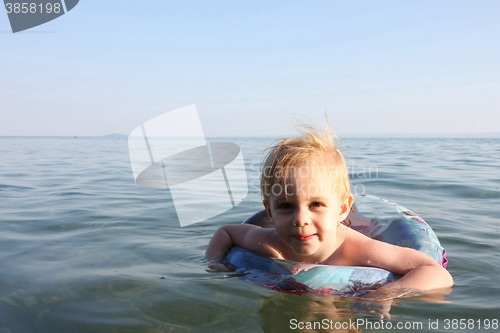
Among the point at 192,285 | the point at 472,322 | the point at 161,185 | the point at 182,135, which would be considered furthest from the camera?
the point at 161,185

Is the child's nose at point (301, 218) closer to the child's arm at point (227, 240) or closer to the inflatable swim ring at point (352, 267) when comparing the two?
the inflatable swim ring at point (352, 267)

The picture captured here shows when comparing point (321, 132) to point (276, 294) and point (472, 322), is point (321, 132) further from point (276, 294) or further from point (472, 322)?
point (472, 322)

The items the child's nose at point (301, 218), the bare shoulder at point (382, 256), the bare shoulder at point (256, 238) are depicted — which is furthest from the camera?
the bare shoulder at point (256, 238)

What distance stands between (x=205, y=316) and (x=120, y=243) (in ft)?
5.58

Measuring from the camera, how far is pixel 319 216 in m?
2.25

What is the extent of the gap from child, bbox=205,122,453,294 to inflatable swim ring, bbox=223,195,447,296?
0.29ft

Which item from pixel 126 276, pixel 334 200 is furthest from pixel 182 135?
pixel 334 200

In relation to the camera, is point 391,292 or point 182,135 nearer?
point 391,292

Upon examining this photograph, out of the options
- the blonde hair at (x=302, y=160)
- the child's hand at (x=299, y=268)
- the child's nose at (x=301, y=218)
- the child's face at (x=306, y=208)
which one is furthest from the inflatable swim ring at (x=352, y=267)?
the blonde hair at (x=302, y=160)

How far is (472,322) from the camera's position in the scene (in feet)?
6.73

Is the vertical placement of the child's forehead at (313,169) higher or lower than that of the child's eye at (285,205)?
higher

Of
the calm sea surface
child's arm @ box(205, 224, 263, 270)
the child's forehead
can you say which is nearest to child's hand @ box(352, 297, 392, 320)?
the calm sea surface

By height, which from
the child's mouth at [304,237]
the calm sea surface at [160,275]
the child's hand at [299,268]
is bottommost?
the calm sea surface at [160,275]

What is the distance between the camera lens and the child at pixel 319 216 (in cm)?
222
